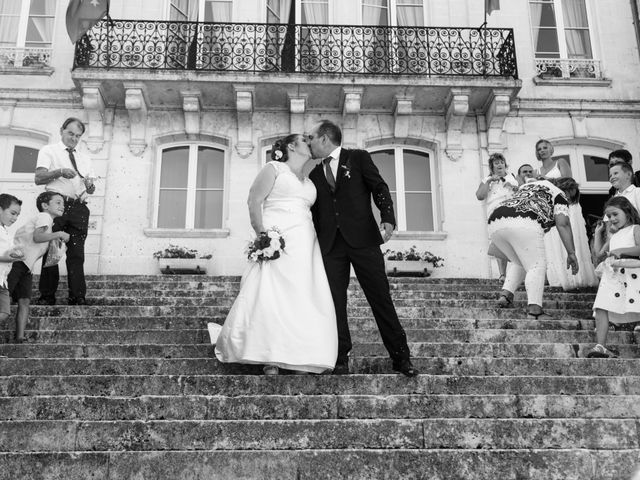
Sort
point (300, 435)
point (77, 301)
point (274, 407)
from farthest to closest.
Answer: point (77, 301) → point (274, 407) → point (300, 435)

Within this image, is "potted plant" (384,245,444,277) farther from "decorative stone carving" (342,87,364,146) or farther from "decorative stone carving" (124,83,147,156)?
"decorative stone carving" (124,83,147,156)

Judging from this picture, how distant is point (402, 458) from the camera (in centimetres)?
313

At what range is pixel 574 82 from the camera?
1216cm

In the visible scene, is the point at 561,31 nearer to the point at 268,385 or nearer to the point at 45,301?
the point at 45,301

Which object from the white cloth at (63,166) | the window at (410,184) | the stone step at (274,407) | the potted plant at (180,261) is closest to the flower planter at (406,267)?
the window at (410,184)

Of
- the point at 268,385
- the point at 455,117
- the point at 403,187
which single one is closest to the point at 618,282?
the point at 268,385

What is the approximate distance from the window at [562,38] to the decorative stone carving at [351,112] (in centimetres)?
360

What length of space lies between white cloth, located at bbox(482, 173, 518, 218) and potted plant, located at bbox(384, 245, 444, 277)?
135 inches

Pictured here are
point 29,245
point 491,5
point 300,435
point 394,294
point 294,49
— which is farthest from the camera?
point 294,49

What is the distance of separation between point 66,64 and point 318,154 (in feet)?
28.8

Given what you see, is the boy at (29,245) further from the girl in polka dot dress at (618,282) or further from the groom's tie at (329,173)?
the girl in polka dot dress at (618,282)

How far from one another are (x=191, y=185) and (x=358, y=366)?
7.61m

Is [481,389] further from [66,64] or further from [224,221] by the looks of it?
[66,64]

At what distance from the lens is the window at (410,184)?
11.5 meters
